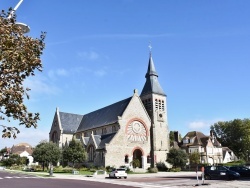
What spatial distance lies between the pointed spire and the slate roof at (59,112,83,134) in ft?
64.8

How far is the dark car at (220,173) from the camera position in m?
28.7

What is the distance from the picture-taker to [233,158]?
327 ft

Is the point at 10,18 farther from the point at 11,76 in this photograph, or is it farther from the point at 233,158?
the point at 233,158

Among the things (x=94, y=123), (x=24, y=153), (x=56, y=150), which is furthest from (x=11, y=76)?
(x=24, y=153)

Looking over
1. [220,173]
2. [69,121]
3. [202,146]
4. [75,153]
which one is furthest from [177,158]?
[202,146]

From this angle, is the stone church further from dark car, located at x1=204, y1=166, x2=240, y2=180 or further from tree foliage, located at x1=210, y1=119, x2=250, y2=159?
tree foliage, located at x1=210, y1=119, x2=250, y2=159

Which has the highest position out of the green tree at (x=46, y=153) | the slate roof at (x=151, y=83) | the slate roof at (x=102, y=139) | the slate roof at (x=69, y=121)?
the slate roof at (x=151, y=83)

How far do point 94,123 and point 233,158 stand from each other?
192 ft

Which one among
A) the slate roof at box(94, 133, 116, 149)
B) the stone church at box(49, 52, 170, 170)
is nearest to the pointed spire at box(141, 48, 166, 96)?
the stone church at box(49, 52, 170, 170)

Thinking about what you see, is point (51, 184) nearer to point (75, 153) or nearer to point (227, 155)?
point (75, 153)

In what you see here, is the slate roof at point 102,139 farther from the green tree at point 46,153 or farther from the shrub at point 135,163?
the green tree at point 46,153

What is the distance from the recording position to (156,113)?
60031 millimetres

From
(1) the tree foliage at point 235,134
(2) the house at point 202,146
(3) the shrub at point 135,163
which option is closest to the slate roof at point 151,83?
(3) the shrub at point 135,163

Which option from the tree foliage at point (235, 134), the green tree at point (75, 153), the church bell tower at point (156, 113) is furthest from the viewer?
the tree foliage at point (235, 134)
